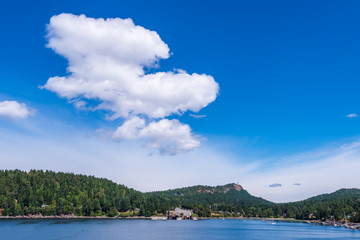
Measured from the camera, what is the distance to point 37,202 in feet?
572

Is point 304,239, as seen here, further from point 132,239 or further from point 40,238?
point 40,238

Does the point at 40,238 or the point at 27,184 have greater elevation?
the point at 27,184

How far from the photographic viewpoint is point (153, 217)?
646ft

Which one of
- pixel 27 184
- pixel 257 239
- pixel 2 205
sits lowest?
pixel 257 239

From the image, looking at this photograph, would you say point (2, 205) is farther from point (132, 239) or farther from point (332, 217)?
point (332, 217)

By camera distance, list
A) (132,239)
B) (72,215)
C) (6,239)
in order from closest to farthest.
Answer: (6,239), (132,239), (72,215)

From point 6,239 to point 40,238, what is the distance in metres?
7.73

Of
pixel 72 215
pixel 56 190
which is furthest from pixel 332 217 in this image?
pixel 56 190

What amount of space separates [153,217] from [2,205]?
87.9 m

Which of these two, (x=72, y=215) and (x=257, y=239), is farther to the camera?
(x=72, y=215)

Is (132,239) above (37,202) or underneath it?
underneath

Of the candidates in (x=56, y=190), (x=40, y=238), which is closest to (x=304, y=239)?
(x=40, y=238)

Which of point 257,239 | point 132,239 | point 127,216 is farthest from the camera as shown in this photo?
point 127,216

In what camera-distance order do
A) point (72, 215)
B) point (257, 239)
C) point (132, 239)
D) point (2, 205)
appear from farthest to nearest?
point (72, 215)
point (2, 205)
point (257, 239)
point (132, 239)
